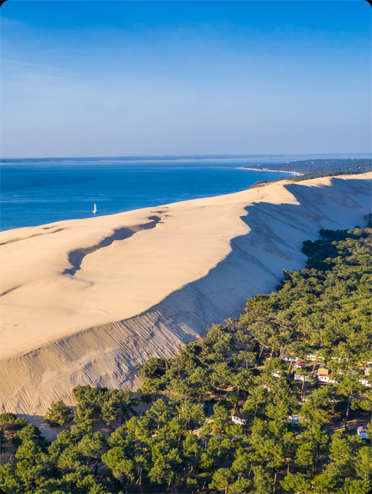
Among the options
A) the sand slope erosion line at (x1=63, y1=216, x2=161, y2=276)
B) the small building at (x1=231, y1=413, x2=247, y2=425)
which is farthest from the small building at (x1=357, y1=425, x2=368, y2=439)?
the sand slope erosion line at (x1=63, y1=216, x2=161, y2=276)

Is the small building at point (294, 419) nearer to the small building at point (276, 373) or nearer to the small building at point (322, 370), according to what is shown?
the small building at point (276, 373)

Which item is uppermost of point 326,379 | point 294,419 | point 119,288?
point 119,288

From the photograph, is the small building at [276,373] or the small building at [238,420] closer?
the small building at [238,420]

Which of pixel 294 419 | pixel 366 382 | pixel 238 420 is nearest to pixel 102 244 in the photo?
pixel 238 420

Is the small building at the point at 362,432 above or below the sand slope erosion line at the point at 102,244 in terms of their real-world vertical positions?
below

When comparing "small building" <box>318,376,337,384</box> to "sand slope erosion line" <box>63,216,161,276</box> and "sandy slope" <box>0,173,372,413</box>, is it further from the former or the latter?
"sand slope erosion line" <box>63,216,161,276</box>

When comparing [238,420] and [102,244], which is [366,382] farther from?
[102,244]

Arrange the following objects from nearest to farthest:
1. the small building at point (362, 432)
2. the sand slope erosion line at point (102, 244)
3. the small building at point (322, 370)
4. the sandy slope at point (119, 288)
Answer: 1. the small building at point (362, 432)
2. the sandy slope at point (119, 288)
3. the small building at point (322, 370)
4. the sand slope erosion line at point (102, 244)

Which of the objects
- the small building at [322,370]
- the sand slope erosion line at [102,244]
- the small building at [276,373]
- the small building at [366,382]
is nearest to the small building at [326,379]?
the small building at [322,370]
